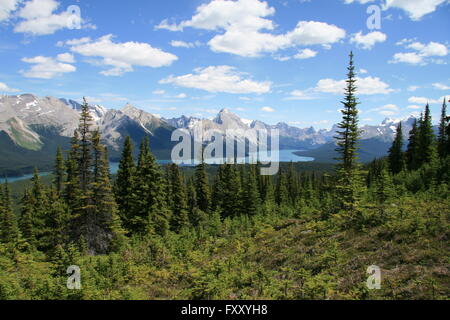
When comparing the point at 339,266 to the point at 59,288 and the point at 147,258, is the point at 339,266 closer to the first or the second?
the point at 59,288

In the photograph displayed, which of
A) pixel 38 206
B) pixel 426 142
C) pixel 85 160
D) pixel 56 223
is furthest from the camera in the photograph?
pixel 426 142

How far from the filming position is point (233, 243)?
22.7 m

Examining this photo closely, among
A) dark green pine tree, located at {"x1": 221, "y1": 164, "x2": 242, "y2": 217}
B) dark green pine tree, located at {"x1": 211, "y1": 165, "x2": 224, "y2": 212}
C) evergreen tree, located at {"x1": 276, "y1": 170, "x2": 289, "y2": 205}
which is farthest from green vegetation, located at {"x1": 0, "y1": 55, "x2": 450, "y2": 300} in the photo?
evergreen tree, located at {"x1": 276, "y1": 170, "x2": 289, "y2": 205}

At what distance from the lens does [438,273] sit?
32.8 feet

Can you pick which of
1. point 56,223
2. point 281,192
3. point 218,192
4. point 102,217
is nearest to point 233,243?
point 102,217

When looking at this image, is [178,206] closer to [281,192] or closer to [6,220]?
[6,220]

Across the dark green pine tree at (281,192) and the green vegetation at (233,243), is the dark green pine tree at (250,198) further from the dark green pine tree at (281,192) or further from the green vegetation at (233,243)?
the dark green pine tree at (281,192)

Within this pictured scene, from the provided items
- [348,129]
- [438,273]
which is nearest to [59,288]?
[438,273]

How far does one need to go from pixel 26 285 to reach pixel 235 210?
143ft

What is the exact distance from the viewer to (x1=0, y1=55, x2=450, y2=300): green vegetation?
11.0 m

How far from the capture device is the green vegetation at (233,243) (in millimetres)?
10953

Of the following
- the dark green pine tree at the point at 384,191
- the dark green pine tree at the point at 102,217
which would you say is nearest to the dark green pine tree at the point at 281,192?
the dark green pine tree at the point at 384,191

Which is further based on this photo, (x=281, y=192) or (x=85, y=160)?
(x=281, y=192)

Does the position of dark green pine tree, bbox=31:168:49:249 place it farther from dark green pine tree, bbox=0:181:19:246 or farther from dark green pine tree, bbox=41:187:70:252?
dark green pine tree, bbox=41:187:70:252
